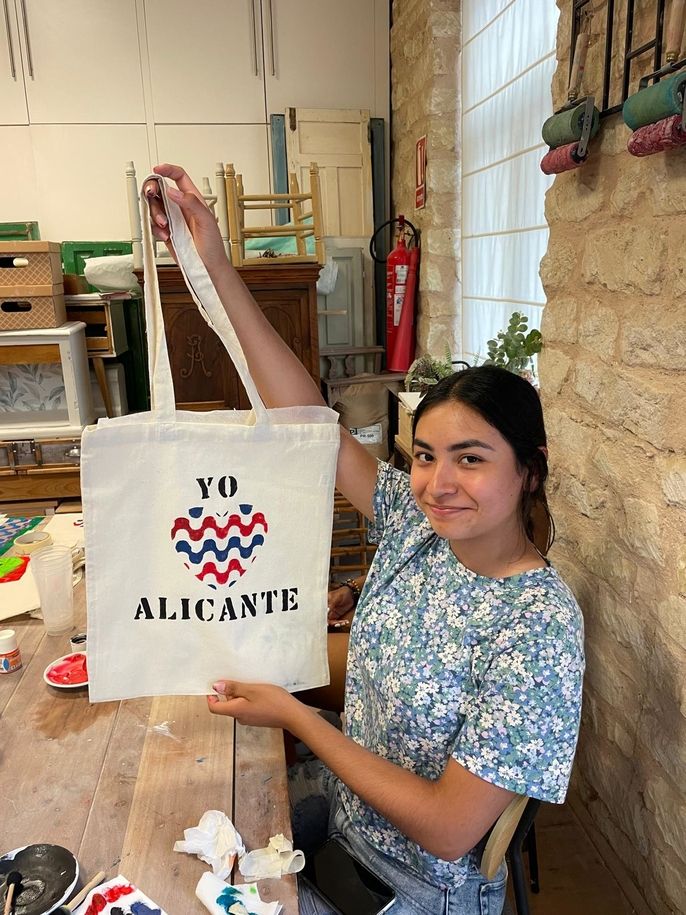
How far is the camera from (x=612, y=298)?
1.43 m

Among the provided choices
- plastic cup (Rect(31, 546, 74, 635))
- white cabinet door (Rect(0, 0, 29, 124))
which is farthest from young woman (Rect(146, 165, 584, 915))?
white cabinet door (Rect(0, 0, 29, 124))

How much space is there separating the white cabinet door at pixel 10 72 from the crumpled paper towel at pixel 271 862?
12.5 feet

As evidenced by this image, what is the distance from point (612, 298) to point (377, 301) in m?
2.63

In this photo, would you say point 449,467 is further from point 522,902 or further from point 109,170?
point 109,170

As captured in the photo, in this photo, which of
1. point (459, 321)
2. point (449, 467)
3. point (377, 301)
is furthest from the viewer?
point (377, 301)

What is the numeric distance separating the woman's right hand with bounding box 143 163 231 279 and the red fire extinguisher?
2.50 metres

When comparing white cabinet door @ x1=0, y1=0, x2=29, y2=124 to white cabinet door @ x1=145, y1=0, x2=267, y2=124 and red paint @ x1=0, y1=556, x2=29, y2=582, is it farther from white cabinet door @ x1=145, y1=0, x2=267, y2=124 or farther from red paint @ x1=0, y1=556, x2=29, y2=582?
red paint @ x1=0, y1=556, x2=29, y2=582

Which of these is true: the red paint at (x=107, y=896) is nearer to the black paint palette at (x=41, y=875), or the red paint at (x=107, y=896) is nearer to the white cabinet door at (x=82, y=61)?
the black paint palette at (x=41, y=875)

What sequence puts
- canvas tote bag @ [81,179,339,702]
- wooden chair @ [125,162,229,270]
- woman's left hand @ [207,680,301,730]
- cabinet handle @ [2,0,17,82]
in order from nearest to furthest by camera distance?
canvas tote bag @ [81,179,339,702] → woman's left hand @ [207,680,301,730] → wooden chair @ [125,162,229,270] → cabinet handle @ [2,0,17,82]

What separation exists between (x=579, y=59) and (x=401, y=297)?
2132mm

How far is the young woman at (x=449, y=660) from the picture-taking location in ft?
3.19

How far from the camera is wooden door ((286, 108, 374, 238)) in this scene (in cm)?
367

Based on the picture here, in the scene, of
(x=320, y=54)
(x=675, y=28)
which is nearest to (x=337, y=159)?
(x=320, y=54)

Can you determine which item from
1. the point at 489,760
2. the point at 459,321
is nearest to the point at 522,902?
the point at 489,760
